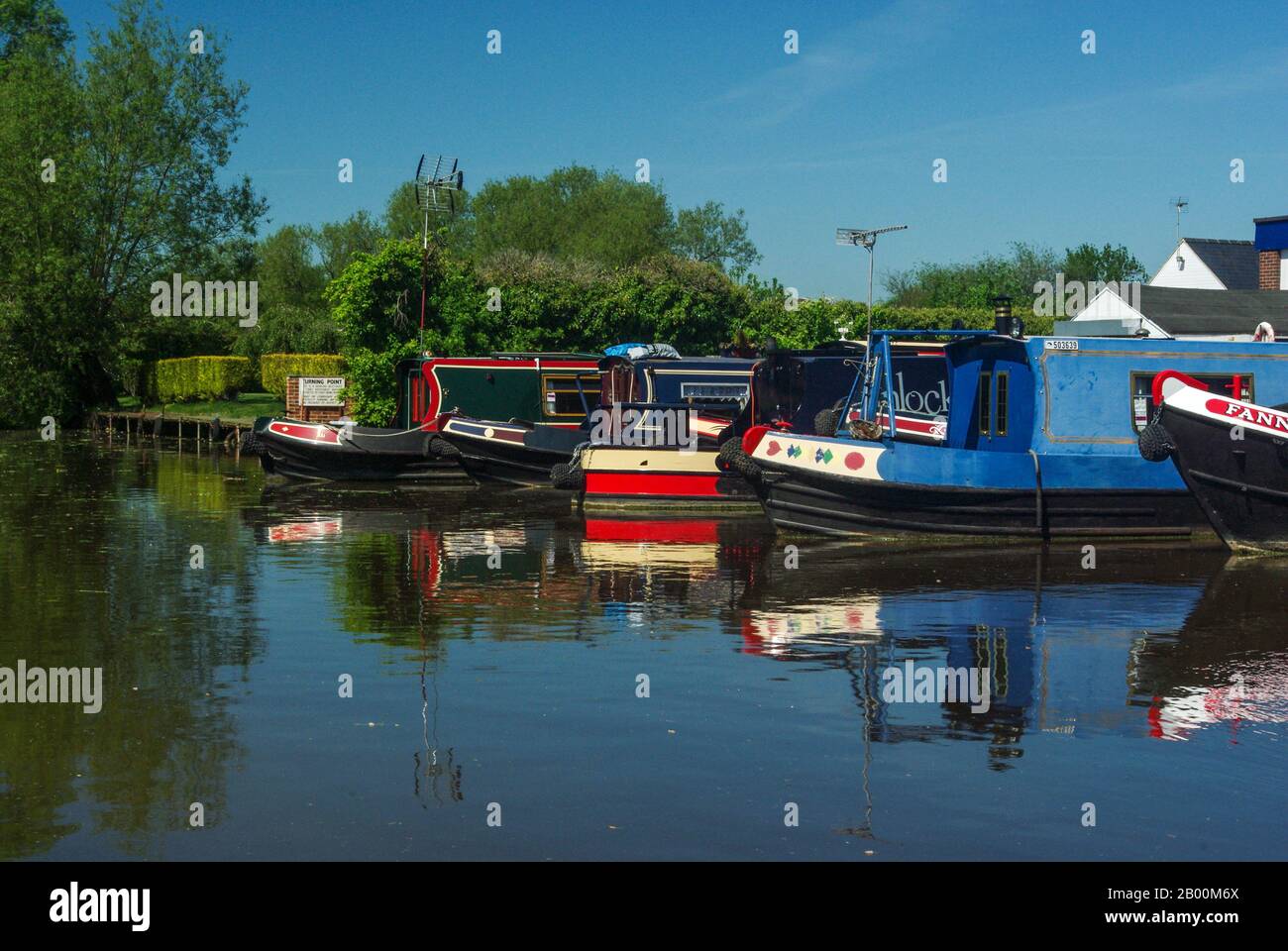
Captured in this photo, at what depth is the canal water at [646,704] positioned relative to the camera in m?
7.41

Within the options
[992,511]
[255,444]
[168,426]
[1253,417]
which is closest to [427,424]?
[255,444]

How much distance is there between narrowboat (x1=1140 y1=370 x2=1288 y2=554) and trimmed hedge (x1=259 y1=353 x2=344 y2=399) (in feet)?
120

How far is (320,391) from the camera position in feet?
134

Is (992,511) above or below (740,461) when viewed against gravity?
below

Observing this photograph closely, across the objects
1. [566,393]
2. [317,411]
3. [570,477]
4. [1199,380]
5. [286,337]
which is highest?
[286,337]

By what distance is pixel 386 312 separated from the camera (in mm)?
38375

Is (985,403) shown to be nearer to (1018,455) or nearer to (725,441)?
(1018,455)

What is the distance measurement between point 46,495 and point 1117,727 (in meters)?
22.4

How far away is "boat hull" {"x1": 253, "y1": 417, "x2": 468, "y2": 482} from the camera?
29.3 metres

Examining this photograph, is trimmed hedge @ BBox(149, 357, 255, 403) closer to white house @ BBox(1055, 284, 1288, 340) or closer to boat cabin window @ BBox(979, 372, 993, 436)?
white house @ BBox(1055, 284, 1288, 340)

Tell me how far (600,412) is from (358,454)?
6586mm

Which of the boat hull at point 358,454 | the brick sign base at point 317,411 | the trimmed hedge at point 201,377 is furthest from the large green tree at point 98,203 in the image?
the boat hull at point 358,454

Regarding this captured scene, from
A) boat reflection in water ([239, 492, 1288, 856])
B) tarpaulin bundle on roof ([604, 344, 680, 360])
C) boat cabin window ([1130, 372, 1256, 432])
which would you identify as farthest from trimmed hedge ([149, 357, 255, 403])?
boat cabin window ([1130, 372, 1256, 432])
